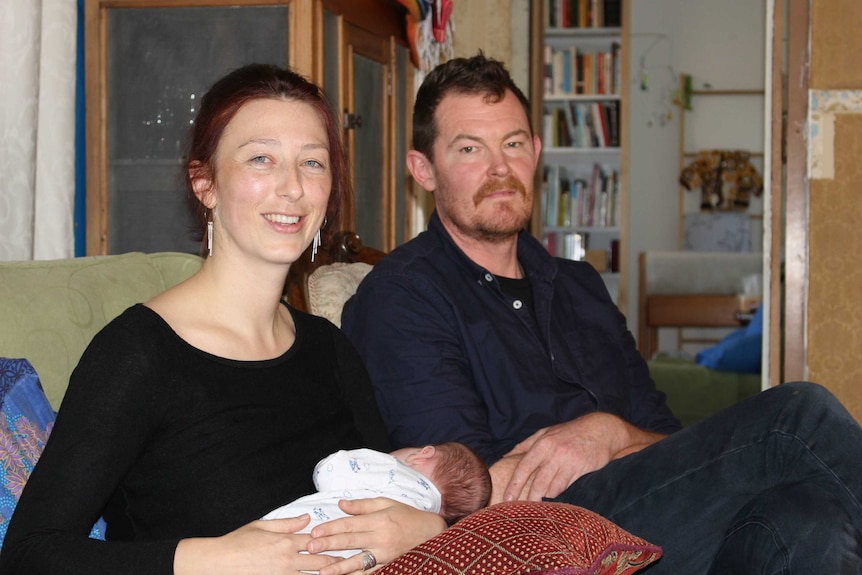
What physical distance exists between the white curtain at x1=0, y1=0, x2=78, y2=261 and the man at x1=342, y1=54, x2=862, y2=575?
0.72 meters

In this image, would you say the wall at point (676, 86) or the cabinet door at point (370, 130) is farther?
the wall at point (676, 86)

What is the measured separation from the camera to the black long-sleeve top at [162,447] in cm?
114

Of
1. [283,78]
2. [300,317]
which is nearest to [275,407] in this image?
[300,317]

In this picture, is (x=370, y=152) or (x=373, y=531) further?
(x=370, y=152)

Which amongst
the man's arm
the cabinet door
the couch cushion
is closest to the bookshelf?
the cabinet door

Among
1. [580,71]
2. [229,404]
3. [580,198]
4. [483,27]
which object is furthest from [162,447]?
[580,71]

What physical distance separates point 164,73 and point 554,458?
140cm

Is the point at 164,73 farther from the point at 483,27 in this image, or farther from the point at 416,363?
the point at 483,27

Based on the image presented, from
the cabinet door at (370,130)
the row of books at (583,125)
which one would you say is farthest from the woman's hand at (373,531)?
the row of books at (583,125)

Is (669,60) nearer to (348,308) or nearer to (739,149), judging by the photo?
(739,149)

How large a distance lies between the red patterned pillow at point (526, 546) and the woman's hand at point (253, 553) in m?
0.11

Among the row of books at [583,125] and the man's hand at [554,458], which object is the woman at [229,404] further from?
the row of books at [583,125]

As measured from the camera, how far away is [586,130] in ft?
23.8

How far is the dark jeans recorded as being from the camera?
136 cm
